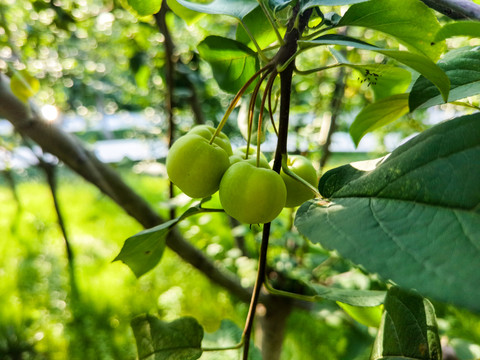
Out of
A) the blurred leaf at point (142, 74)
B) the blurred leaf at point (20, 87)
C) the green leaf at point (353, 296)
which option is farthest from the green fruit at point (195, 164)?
the blurred leaf at point (142, 74)

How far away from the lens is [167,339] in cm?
53

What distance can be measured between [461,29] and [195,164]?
27 centimetres

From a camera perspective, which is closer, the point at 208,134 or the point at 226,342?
the point at 208,134

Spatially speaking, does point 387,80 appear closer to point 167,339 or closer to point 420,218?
point 420,218

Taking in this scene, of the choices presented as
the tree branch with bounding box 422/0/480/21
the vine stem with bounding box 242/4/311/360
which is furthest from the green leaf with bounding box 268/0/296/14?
the tree branch with bounding box 422/0/480/21

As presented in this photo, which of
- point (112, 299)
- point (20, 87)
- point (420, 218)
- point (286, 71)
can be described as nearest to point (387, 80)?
point (286, 71)

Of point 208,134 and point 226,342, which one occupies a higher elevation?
point 208,134


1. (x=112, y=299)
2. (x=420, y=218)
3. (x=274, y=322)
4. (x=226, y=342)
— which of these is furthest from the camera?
(x=112, y=299)

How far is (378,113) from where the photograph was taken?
1.52 ft

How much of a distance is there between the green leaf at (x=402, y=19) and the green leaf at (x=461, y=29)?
0.01 m

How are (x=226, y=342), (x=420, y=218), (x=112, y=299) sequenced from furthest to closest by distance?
(x=112, y=299), (x=226, y=342), (x=420, y=218)

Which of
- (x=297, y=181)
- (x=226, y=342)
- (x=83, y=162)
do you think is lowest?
(x=226, y=342)

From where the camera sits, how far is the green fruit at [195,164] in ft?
1.30

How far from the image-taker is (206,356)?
0.66 m
